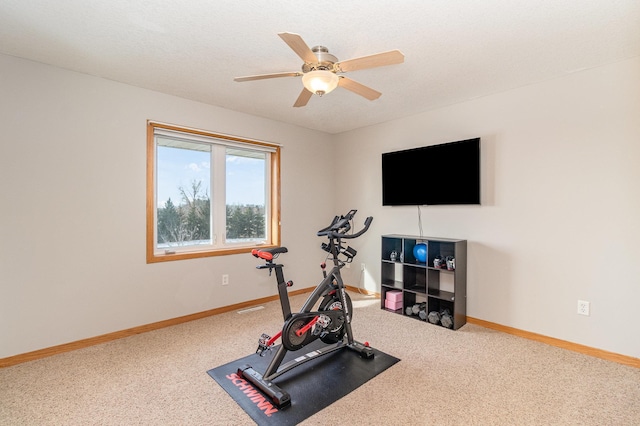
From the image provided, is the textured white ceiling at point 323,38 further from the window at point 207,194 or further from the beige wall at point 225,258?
the window at point 207,194

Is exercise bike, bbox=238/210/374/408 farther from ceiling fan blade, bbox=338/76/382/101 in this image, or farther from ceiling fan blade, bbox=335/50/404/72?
ceiling fan blade, bbox=335/50/404/72

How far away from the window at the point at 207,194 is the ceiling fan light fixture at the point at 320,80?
1.98 metres

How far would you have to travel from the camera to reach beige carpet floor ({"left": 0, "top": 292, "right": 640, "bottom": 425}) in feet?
6.22

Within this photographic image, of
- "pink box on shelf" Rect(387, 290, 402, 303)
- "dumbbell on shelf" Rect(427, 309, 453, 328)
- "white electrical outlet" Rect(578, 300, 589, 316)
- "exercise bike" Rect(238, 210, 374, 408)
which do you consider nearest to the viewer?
"exercise bike" Rect(238, 210, 374, 408)

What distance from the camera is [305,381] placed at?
2295mm

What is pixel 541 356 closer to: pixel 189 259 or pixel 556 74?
pixel 556 74

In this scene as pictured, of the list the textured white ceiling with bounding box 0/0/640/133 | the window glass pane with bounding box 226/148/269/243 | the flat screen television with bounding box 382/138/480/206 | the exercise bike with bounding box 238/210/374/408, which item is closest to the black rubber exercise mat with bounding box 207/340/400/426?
the exercise bike with bounding box 238/210/374/408

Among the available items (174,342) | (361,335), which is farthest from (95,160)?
(361,335)

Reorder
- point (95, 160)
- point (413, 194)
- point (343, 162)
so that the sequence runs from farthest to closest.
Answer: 1. point (343, 162)
2. point (413, 194)
3. point (95, 160)

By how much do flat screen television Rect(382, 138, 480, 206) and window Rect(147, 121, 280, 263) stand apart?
1.61 m

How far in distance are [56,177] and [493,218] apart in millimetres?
4280

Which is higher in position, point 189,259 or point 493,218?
point 493,218

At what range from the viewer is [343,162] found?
500 cm

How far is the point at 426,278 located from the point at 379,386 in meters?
1.66
